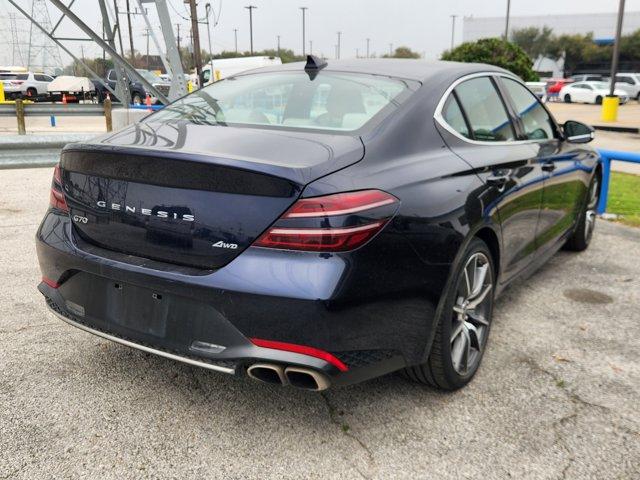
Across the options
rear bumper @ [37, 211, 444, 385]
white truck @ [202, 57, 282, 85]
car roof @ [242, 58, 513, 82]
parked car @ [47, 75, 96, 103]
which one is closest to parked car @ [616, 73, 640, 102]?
white truck @ [202, 57, 282, 85]

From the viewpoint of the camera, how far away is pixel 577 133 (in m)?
4.54

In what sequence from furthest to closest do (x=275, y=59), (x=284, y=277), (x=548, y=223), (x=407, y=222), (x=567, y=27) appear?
(x=567, y=27) → (x=275, y=59) → (x=548, y=223) → (x=407, y=222) → (x=284, y=277)

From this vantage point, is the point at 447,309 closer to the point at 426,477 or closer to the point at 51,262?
the point at 426,477

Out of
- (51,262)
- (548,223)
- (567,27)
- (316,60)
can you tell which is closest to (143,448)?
(51,262)

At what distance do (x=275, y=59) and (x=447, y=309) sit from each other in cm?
3462

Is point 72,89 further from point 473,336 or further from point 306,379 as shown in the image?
point 306,379

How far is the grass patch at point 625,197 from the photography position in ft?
22.3

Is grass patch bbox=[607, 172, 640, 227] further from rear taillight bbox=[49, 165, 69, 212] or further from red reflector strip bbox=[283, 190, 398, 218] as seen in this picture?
rear taillight bbox=[49, 165, 69, 212]

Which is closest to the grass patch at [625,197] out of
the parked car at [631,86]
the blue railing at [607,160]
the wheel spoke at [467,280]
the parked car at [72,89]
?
the blue railing at [607,160]

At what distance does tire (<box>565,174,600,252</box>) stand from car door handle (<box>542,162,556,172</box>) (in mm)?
1294

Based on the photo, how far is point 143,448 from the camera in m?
2.47

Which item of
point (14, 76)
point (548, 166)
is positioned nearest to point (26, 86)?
point (14, 76)

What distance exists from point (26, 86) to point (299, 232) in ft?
125

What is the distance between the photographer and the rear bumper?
7.25 feet
